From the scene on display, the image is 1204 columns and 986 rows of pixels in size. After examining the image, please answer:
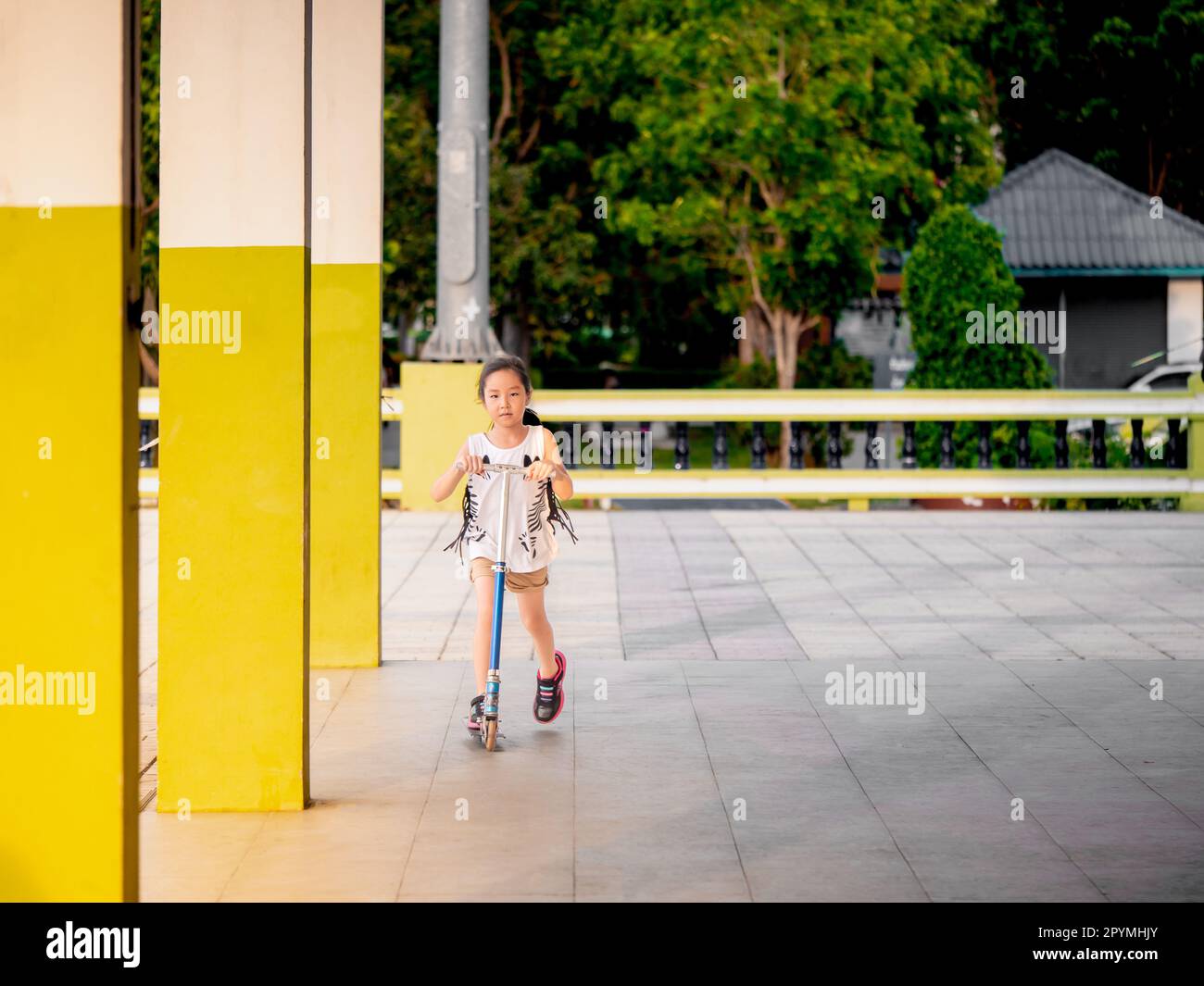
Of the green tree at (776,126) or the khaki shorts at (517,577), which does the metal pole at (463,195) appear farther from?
the green tree at (776,126)

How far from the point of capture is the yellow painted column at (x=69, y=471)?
15.1ft

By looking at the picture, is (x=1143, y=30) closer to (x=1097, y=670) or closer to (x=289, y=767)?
(x=1097, y=670)

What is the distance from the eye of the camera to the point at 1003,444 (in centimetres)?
1866

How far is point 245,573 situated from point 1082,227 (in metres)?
33.1

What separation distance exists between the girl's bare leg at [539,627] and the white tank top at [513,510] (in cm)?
17

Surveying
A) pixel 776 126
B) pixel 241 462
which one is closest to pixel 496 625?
pixel 241 462

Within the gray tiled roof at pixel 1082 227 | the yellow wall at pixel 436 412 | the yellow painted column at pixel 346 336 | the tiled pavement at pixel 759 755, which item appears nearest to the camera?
the tiled pavement at pixel 759 755

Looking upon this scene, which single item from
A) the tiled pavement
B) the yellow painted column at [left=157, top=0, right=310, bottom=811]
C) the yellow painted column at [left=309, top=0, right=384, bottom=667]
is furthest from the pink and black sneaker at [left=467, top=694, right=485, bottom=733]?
the yellow painted column at [left=309, top=0, right=384, bottom=667]

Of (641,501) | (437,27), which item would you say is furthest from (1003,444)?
(437,27)

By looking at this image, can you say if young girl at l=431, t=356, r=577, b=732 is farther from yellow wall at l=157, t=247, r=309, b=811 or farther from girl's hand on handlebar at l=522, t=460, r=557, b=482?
yellow wall at l=157, t=247, r=309, b=811

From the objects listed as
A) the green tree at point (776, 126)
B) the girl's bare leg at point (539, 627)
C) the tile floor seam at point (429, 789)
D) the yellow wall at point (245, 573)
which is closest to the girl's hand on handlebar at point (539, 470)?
the girl's bare leg at point (539, 627)

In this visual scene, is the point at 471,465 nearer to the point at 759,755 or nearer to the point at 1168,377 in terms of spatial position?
the point at 759,755

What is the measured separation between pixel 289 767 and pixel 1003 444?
13.1 m

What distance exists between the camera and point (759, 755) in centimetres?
743
